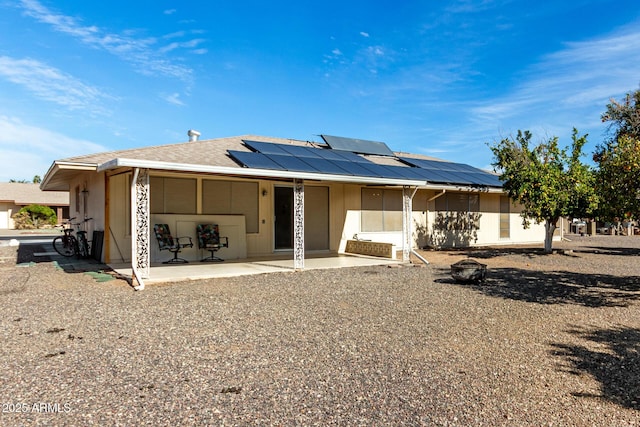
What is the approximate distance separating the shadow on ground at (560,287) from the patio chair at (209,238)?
5608 millimetres

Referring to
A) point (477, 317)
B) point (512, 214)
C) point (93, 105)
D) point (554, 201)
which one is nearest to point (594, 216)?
point (554, 201)

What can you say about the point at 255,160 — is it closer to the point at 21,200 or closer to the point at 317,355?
the point at 317,355

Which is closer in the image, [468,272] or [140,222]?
[140,222]

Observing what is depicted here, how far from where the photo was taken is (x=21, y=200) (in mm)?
34531

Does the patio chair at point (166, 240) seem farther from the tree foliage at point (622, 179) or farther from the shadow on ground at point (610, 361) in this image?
the tree foliage at point (622, 179)

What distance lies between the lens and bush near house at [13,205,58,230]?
3325 centimetres

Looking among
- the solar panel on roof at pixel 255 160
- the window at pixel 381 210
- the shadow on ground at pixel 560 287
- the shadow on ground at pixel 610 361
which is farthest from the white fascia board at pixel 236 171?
the shadow on ground at pixel 610 361

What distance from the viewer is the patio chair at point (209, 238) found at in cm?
1051

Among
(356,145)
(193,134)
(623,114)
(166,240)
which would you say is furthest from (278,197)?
(623,114)

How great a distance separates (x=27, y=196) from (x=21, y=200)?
1.09m

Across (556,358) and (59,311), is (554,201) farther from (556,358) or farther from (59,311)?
(59,311)

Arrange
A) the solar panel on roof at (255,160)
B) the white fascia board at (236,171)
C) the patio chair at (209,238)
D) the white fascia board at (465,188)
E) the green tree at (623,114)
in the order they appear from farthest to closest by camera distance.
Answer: the green tree at (623,114) < the white fascia board at (465,188) < the patio chair at (209,238) < the solar panel on roof at (255,160) < the white fascia board at (236,171)

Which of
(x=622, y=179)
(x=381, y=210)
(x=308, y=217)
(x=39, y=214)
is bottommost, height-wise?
(x=308, y=217)

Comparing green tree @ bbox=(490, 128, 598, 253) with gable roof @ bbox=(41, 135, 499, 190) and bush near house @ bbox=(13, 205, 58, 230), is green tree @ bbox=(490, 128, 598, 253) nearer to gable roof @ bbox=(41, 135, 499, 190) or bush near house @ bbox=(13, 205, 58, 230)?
gable roof @ bbox=(41, 135, 499, 190)
